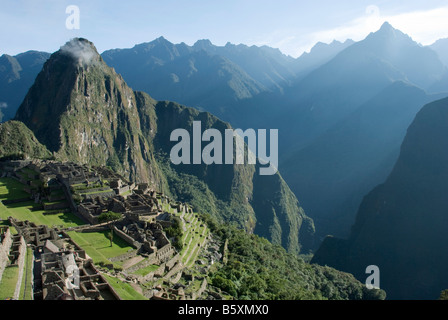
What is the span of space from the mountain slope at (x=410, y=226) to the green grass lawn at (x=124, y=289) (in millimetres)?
101247

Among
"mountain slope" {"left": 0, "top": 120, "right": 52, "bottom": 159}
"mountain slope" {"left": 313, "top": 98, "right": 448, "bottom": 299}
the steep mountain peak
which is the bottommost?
"mountain slope" {"left": 313, "top": 98, "right": 448, "bottom": 299}

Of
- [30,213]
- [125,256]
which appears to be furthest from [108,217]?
[30,213]

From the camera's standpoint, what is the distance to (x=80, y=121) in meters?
161

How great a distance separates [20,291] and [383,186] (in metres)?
155

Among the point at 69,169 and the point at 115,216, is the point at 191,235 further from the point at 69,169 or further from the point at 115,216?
the point at 69,169

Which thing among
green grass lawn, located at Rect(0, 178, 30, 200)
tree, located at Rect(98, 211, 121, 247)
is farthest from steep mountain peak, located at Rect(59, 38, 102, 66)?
tree, located at Rect(98, 211, 121, 247)

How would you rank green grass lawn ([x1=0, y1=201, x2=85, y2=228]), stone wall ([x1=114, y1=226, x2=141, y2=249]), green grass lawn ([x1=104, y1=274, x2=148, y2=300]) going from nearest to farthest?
green grass lawn ([x1=104, y1=274, x2=148, y2=300])
stone wall ([x1=114, y1=226, x2=141, y2=249])
green grass lawn ([x1=0, y1=201, x2=85, y2=228])

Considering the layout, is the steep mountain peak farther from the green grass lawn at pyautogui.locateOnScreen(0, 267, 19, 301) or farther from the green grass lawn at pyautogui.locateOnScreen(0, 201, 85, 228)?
the green grass lawn at pyautogui.locateOnScreen(0, 267, 19, 301)

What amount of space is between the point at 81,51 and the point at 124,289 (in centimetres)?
17552

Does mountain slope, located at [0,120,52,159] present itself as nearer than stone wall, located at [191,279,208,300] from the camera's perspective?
No

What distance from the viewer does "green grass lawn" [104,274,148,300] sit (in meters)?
27.3

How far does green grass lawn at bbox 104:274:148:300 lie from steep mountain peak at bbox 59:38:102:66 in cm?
16421

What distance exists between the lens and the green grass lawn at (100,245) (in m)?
36.2
